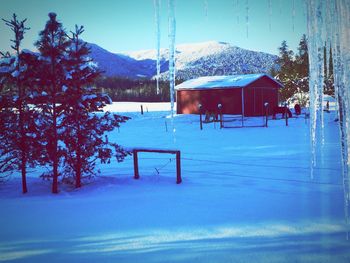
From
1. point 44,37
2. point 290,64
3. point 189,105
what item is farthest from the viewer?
point 290,64

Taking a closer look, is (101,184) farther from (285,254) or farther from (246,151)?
(246,151)

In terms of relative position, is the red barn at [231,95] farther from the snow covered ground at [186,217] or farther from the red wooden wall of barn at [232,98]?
the snow covered ground at [186,217]

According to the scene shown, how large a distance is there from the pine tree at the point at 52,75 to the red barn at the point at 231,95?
895 inches

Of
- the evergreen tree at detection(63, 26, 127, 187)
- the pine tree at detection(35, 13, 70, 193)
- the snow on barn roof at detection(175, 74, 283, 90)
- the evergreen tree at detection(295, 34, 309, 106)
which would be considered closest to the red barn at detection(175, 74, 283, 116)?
the snow on barn roof at detection(175, 74, 283, 90)

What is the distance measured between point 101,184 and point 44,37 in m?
4.10

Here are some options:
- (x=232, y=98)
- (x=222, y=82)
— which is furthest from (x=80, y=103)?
(x=222, y=82)

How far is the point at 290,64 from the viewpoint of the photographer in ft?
190

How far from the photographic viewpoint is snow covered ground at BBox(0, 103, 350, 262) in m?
4.03

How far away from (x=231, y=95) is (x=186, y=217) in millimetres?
24742

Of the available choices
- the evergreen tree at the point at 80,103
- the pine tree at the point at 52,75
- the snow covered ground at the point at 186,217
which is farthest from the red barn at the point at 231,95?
the pine tree at the point at 52,75

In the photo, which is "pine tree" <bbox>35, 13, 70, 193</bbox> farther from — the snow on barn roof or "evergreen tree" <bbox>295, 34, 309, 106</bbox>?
"evergreen tree" <bbox>295, 34, 309, 106</bbox>

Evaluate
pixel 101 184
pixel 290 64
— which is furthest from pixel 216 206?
Answer: pixel 290 64

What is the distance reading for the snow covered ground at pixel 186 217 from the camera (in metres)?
4.03

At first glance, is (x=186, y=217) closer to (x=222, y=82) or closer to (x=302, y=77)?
(x=222, y=82)
